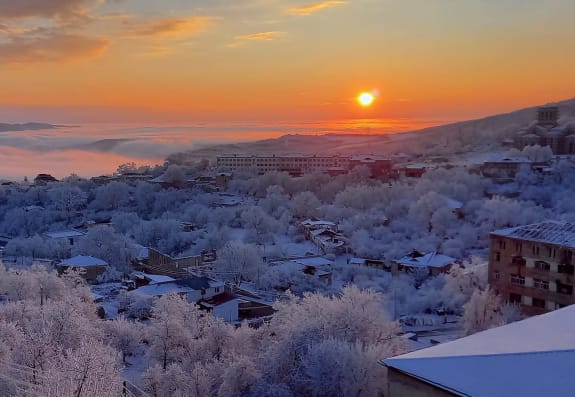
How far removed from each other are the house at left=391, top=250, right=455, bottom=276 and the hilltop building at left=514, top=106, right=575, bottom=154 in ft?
111

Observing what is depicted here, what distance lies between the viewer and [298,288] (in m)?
23.2

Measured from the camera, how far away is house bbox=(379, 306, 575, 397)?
6270mm

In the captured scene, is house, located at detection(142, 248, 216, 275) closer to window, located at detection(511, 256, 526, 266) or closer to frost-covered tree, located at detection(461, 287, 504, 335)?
frost-covered tree, located at detection(461, 287, 504, 335)

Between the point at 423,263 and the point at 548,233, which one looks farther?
the point at 423,263

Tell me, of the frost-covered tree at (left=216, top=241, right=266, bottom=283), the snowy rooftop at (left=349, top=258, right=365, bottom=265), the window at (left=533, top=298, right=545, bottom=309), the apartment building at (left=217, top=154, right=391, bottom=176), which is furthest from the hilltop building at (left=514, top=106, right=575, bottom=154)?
the window at (left=533, top=298, right=545, bottom=309)

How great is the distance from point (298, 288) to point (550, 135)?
42291mm

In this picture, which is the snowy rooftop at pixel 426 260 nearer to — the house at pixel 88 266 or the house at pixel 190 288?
the house at pixel 190 288

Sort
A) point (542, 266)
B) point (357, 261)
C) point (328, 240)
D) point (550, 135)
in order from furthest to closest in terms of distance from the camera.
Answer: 1. point (550, 135)
2. point (328, 240)
3. point (357, 261)
4. point (542, 266)

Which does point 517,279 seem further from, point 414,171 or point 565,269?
point 414,171

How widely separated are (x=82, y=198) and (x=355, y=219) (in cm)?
2387

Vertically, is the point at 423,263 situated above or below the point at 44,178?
below

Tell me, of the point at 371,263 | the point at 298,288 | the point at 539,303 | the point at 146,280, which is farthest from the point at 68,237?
the point at 539,303

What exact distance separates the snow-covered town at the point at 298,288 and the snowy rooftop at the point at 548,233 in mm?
58

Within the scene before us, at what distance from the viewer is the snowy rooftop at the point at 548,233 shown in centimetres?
1659
